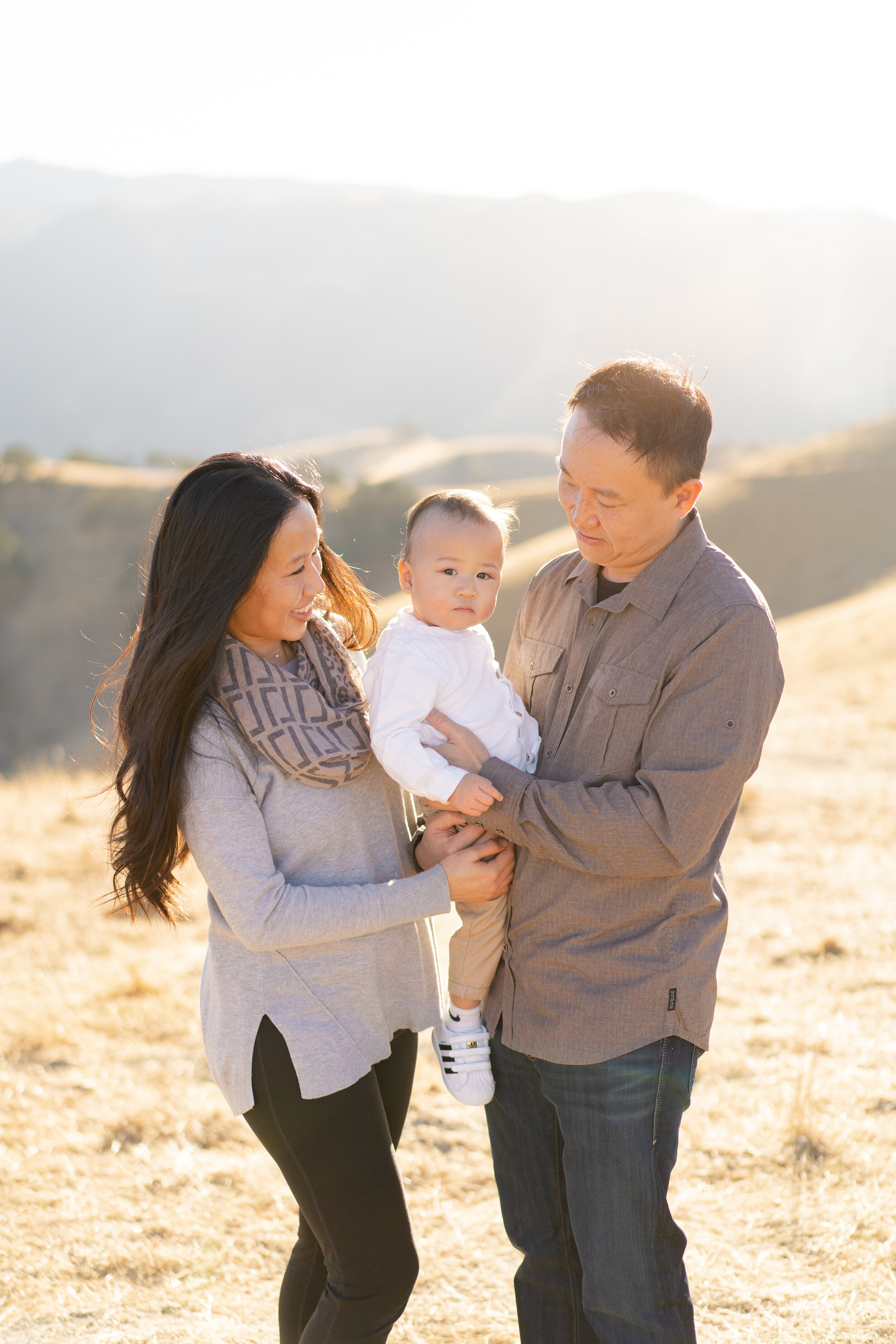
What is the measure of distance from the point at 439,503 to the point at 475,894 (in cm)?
97

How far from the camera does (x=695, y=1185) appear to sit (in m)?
4.12

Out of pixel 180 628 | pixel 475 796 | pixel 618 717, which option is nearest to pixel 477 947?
pixel 475 796

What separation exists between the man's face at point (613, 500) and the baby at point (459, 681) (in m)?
0.34

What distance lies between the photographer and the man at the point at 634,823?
2.17 metres

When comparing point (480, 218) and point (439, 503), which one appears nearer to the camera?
point (439, 503)

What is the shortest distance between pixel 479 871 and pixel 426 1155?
8.51 feet

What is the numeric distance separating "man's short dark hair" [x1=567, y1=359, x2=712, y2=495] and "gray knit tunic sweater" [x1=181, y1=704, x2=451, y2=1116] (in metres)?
0.96

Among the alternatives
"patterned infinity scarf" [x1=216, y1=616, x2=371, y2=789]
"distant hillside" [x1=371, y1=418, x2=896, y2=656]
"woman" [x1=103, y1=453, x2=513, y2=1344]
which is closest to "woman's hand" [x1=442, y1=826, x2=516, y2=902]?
"woman" [x1=103, y1=453, x2=513, y2=1344]

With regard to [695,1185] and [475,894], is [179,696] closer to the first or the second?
[475,894]

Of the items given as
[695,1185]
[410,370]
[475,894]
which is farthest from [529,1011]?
[410,370]

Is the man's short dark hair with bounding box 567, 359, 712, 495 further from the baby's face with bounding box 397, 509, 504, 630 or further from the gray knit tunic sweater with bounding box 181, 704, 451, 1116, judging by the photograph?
the gray knit tunic sweater with bounding box 181, 704, 451, 1116

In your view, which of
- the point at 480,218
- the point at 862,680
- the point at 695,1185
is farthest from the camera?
the point at 480,218

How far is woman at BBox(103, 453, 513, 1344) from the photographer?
2270 millimetres

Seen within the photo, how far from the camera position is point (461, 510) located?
2633 mm
